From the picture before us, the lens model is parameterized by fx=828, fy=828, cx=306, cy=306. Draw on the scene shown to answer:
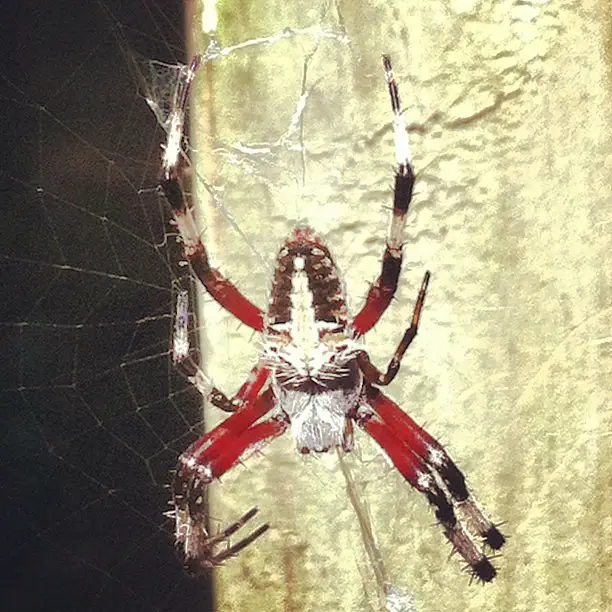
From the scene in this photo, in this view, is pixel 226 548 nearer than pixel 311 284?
No

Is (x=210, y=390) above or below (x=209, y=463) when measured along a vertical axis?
above

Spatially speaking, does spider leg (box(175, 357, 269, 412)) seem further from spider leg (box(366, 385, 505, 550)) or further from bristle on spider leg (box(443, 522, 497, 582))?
bristle on spider leg (box(443, 522, 497, 582))

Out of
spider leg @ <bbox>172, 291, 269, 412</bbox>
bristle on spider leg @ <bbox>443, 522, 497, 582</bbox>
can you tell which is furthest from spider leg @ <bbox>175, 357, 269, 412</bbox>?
bristle on spider leg @ <bbox>443, 522, 497, 582</bbox>

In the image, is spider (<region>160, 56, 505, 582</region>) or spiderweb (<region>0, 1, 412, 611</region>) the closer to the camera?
spider (<region>160, 56, 505, 582</region>)

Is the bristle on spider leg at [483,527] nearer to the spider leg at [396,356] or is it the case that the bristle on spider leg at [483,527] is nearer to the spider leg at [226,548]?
the spider leg at [396,356]

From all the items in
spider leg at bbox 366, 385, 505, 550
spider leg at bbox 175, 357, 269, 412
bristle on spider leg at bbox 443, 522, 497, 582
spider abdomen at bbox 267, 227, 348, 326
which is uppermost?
spider abdomen at bbox 267, 227, 348, 326

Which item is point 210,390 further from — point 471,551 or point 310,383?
point 471,551

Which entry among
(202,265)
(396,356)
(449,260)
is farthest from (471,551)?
(202,265)
